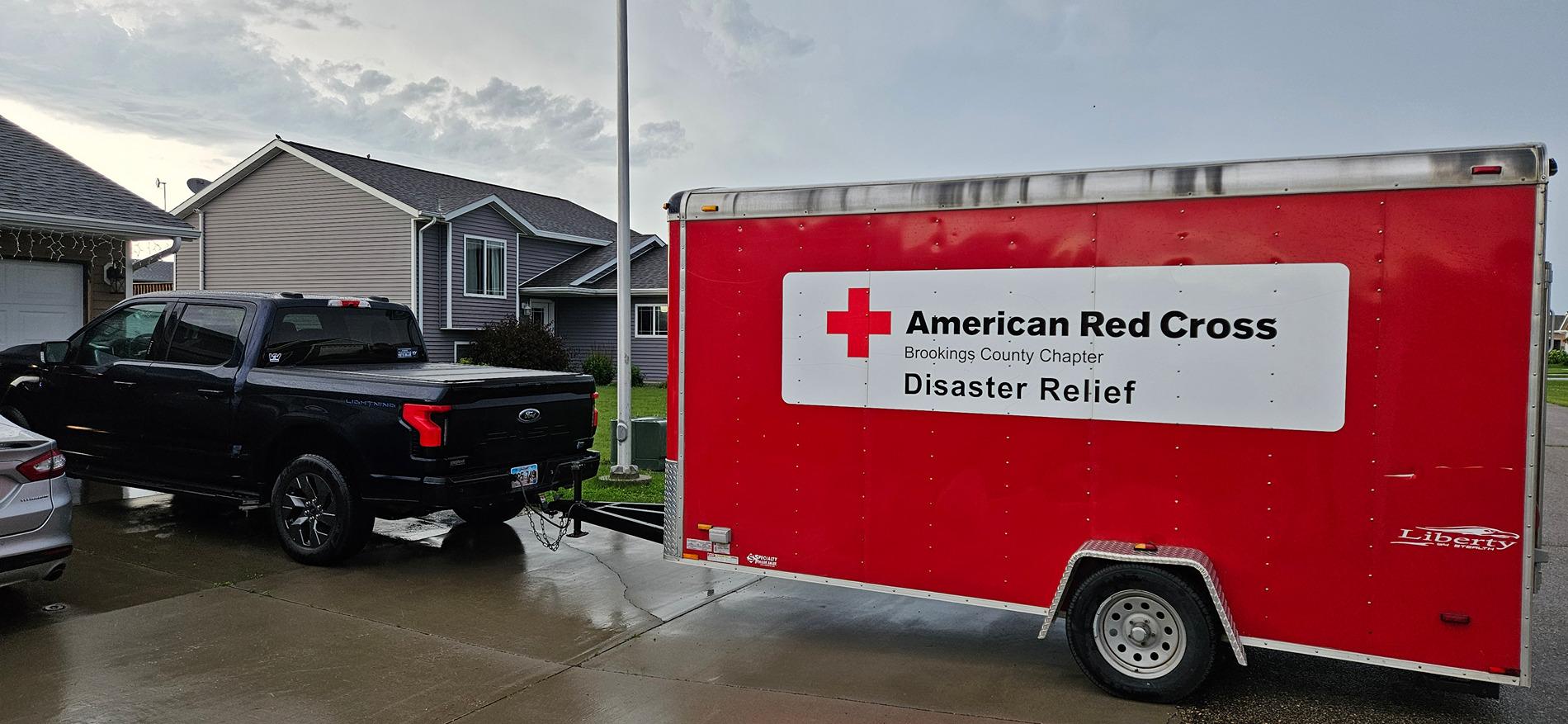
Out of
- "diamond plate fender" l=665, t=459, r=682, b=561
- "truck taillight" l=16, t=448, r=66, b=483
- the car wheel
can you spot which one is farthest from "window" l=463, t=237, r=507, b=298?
Answer: "diamond plate fender" l=665, t=459, r=682, b=561

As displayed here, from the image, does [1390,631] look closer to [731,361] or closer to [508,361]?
[731,361]

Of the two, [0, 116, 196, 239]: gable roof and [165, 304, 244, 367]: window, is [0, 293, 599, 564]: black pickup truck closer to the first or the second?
[165, 304, 244, 367]: window

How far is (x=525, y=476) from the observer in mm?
7660

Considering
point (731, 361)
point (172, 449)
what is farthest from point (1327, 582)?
point (172, 449)

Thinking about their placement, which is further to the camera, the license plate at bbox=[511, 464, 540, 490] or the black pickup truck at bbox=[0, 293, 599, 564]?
the license plate at bbox=[511, 464, 540, 490]

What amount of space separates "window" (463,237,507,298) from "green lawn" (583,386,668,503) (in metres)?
5.45

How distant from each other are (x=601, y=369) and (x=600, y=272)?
4.13m

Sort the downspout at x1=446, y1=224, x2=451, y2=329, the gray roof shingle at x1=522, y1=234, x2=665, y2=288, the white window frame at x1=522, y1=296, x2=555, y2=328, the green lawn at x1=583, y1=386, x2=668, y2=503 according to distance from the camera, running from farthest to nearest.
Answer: the white window frame at x1=522, y1=296, x2=555, y2=328 → the gray roof shingle at x1=522, y1=234, x2=665, y2=288 → the downspout at x1=446, y1=224, x2=451, y2=329 → the green lawn at x1=583, y1=386, x2=668, y2=503

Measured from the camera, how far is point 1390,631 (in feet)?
15.4

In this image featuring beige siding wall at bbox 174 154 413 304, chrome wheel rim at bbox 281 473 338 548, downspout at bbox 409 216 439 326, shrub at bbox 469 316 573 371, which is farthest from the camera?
beige siding wall at bbox 174 154 413 304

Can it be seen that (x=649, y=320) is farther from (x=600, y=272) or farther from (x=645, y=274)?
(x=600, y=272)

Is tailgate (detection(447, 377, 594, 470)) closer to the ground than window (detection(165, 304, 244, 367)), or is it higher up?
closer to the ground

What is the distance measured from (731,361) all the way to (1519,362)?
12.8 feet

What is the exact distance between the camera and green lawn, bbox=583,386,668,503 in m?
10.5
